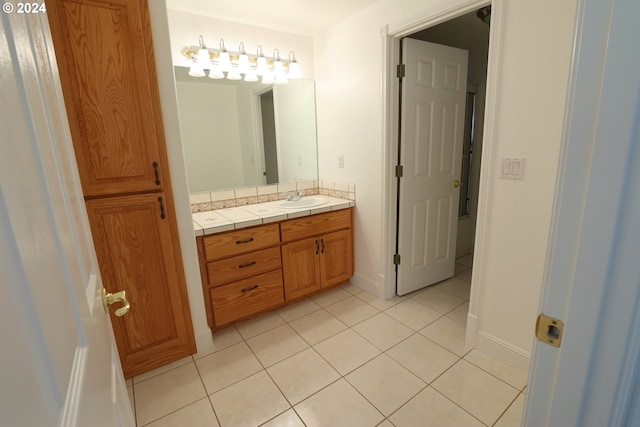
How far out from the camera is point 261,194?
105 inches

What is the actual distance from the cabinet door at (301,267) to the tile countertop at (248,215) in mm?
253

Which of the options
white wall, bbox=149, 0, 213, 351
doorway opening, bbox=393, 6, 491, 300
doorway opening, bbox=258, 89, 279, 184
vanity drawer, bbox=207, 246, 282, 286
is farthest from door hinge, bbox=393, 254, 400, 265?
white wall, bbox=149, 0, 213, 351

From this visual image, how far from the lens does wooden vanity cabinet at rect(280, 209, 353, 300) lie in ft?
7.61

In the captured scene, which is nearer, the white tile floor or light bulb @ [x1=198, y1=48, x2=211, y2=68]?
the white tile floor

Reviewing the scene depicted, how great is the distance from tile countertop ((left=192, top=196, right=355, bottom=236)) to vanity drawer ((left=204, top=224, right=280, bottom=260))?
44mm

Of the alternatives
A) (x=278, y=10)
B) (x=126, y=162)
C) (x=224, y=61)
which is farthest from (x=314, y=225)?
(x=278, y=10)

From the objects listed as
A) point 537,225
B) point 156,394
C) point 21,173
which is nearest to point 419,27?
point 537,225

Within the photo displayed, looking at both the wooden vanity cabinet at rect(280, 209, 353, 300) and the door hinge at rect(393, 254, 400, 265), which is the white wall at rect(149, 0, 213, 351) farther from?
the door hinge at rect(393, 254, 400, 265)

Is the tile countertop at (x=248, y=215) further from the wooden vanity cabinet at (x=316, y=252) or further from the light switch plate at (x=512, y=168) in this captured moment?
the light switch plate at (x=512, y=168)

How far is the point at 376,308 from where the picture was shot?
95.2 inches

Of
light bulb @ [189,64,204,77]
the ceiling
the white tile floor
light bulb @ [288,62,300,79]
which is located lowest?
the white tile floor

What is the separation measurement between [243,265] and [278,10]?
1.91m

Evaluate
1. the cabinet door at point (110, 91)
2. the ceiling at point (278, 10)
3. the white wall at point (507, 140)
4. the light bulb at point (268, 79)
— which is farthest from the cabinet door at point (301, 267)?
the ceiling at point (278, 10)

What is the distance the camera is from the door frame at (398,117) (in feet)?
5.19
